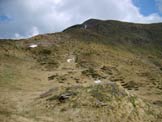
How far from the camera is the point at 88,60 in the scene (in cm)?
5816

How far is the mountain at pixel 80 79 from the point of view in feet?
86.0

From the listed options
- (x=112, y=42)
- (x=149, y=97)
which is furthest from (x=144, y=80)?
(x=112, y=42)

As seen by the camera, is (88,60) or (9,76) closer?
(9,76)

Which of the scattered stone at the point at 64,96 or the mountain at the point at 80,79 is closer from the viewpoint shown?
the mountain at the point at 80,79

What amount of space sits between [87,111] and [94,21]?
8417cm

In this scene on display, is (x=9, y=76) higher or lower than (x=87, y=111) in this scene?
higher

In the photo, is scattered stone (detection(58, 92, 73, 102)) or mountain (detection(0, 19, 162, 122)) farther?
scattered stone (detection(58, 92, 73, 102))

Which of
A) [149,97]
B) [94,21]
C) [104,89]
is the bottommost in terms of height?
[149,97]

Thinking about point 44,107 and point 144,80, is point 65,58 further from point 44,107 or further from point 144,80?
point 44,107

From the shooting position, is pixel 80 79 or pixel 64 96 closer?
pixel 64 96

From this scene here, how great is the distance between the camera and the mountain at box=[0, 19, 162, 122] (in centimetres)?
2620

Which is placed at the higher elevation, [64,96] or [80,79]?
[64,96]

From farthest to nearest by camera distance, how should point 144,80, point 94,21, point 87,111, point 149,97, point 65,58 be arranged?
point 94,21, point 65,58, point 144,80, point 149,97, point 87,111

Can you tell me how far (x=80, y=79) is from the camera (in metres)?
45.1
